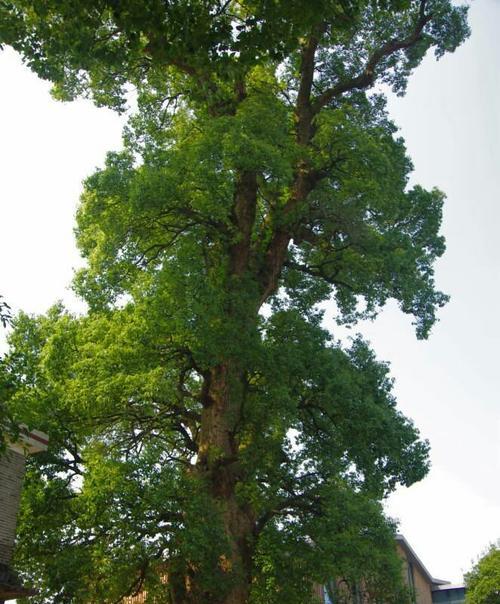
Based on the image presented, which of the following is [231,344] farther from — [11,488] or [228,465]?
[11,488]

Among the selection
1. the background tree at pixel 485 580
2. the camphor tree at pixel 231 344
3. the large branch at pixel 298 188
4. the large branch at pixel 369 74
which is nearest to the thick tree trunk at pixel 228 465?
the camphor tree at pixel 231 344

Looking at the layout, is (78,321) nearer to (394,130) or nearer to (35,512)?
(35,512)

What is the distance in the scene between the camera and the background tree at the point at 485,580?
3738cm

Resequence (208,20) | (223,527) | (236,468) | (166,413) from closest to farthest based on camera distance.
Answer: (208,20), (223,527), (236,468), (166,413)

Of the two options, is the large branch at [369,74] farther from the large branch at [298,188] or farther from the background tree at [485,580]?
the background tree at [485,580]

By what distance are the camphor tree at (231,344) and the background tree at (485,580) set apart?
75.7ft

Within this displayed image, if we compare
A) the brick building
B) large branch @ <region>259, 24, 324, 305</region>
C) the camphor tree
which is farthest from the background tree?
the brick building

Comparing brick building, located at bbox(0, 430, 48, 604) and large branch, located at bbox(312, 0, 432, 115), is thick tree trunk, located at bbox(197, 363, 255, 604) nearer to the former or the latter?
brick building, located at bbox(0, 430, 48, 604)

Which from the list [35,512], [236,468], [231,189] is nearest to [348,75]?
[231,189]

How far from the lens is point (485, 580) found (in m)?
37.9

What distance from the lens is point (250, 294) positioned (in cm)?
1781

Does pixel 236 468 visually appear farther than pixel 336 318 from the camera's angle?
No

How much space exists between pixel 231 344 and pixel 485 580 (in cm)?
2814

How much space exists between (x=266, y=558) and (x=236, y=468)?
2.31 m
